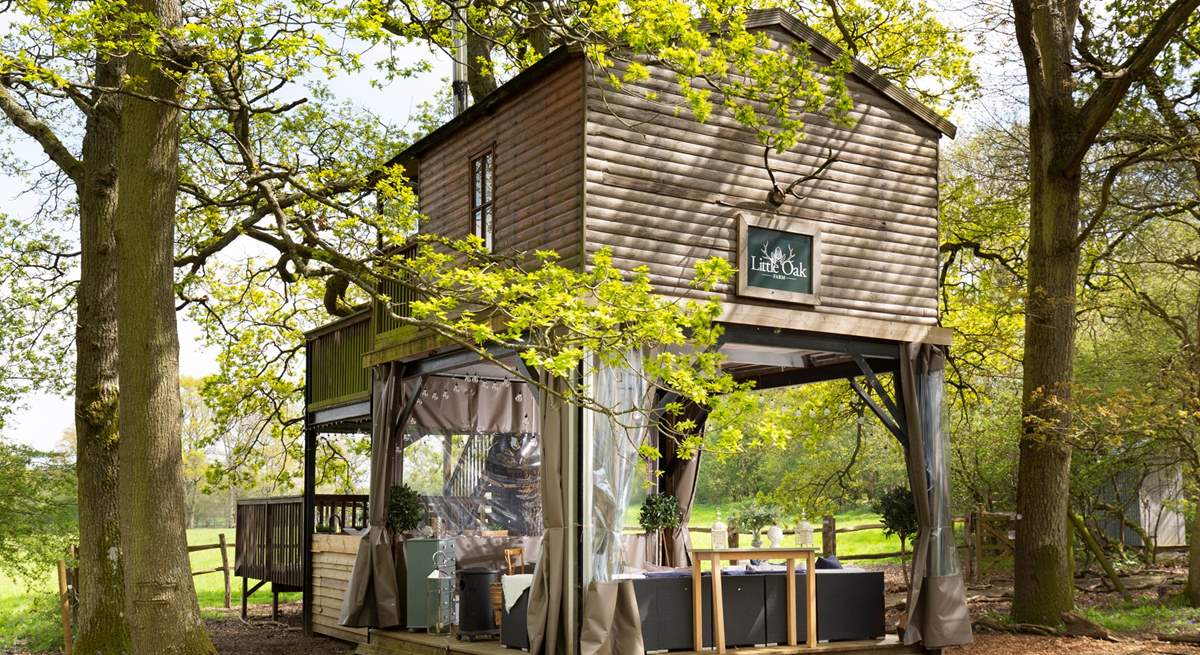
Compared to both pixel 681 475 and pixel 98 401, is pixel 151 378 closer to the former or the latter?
pixel 98 401

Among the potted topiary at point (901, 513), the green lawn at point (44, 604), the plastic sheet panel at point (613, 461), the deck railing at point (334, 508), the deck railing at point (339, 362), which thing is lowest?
the green lawn at point (44, 604)

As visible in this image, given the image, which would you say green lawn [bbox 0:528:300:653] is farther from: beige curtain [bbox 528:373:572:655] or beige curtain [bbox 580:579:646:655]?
beige curtain [bbox 580:579:646:655]

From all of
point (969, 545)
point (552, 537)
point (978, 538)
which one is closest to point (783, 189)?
point (552, 537)

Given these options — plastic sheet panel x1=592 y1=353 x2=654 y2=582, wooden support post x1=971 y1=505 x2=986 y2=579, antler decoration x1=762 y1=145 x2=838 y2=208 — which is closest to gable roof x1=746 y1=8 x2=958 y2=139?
antler decoration x1=762 y1=145 x2=838 y2=208

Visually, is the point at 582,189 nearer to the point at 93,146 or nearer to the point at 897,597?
the point at 93,146

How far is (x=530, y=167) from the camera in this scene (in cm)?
1086

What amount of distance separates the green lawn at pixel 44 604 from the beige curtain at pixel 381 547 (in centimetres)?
346

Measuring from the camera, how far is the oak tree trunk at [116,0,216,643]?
8992 mm

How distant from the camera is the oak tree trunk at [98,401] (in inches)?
450

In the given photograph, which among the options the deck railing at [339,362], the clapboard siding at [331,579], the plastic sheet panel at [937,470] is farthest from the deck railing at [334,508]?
the plastic sheet panel at [937,470]

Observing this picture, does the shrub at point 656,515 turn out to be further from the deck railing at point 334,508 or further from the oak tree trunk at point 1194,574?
the oak tree trunk at point 1194,574

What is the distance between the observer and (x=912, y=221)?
1183 cm

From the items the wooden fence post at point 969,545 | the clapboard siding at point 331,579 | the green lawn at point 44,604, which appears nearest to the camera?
the clapboard siding at point 331,579

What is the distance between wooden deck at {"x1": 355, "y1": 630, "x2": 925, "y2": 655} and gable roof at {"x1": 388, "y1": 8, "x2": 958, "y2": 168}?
5.18m
